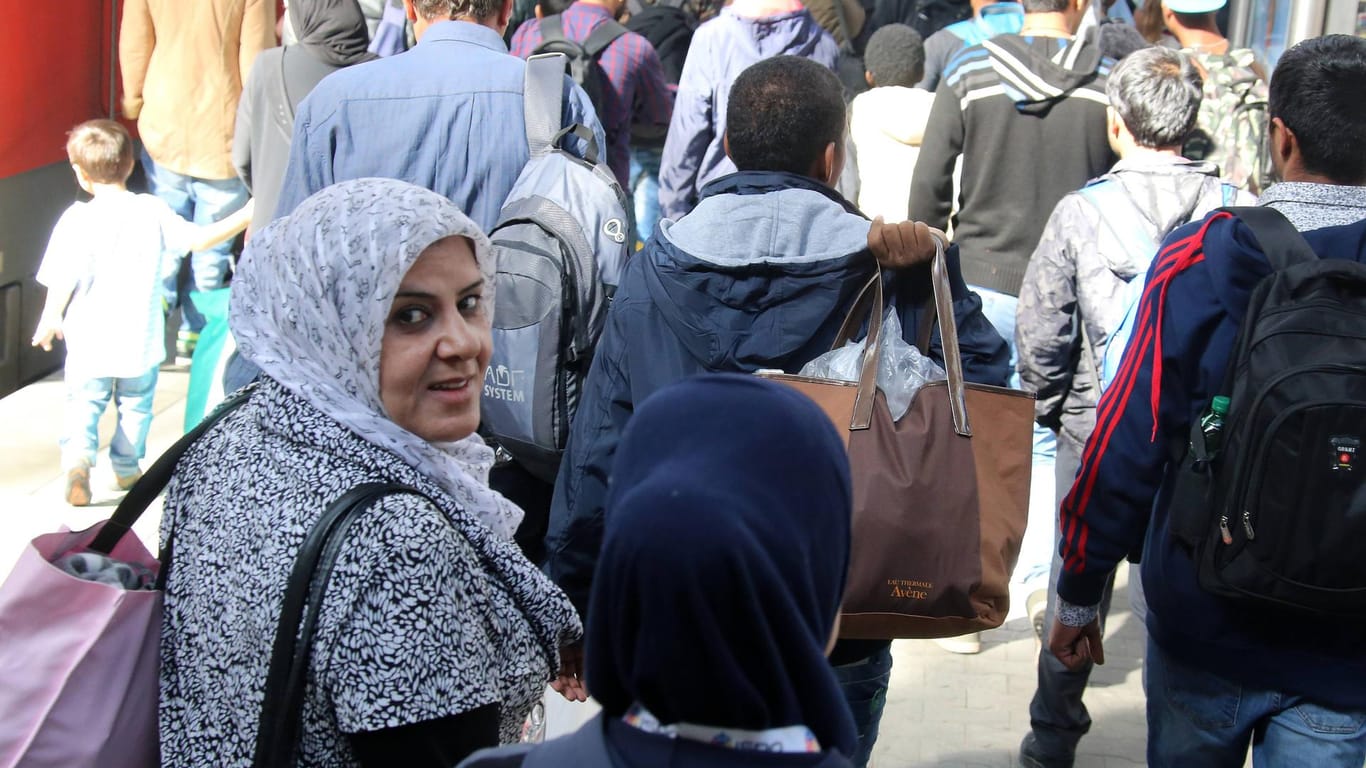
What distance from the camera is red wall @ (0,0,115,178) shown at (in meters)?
6.82

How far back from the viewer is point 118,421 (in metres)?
5.77

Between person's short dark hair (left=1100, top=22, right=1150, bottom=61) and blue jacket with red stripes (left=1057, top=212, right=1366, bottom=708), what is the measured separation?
352 cm

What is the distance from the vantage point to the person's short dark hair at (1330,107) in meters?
2.62

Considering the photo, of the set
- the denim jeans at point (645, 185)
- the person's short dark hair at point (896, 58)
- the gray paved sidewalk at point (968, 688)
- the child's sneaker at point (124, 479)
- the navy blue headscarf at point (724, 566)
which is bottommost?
the gray paved sidewalk at point (968, 688)

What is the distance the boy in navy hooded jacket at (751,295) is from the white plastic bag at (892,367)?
5 centimetres

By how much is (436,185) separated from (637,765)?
2797mm

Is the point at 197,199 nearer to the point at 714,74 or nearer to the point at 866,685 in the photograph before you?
the point at 714,74

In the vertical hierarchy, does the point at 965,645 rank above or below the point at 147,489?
below

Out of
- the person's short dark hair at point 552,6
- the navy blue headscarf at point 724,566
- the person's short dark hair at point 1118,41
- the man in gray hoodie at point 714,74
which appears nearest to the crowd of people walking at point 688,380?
the navy blue headscarf at point 724,566

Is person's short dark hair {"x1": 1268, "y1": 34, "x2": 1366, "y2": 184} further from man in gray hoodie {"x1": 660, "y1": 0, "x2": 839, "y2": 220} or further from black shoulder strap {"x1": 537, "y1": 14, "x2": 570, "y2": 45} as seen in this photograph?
black shoulder strap {"x1": 537, "y1": 14, "x2": 570, "y2": 45}

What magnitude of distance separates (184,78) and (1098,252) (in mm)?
4993

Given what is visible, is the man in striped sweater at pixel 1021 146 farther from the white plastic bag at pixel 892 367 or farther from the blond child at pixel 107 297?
the blond child at pixel 107 297

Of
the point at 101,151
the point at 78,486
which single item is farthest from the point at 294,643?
the point at 101,151

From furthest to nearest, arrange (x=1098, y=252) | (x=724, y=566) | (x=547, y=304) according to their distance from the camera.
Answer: (x=1098, y=252)
(x=547, y=304)
(x=724, y=566)
